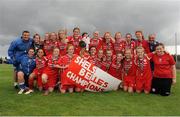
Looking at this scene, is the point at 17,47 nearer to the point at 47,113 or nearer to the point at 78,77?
the point at 78,77

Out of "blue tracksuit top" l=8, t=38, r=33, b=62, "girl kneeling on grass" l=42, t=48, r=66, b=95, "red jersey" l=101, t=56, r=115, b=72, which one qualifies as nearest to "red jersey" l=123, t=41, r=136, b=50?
"red jersey" l=101, t=56, r=115, b=72

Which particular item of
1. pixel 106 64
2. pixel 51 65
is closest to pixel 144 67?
pixel 106 64

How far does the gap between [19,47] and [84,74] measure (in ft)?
8.15

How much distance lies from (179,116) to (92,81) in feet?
10.9

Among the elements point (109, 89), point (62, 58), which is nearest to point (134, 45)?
point (109, 89)

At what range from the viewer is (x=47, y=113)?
23.0 feet

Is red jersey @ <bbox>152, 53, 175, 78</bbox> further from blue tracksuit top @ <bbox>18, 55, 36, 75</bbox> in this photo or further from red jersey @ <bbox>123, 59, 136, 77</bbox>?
blue tracksuit top @ <bbox>18, 55, 36, 75</bbox>

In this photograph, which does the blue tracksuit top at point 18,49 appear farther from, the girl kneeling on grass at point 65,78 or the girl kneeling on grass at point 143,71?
the girl kneeling on grass at point 143,71

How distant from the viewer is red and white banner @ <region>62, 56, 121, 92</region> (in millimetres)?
9578

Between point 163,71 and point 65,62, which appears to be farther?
point 163,71

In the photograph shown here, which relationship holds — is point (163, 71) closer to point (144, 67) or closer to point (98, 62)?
point (144, 67)

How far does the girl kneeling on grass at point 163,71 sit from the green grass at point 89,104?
0.39 meters

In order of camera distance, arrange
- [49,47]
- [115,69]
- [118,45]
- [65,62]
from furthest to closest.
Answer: [118,45]
[49,47]
[115,69]
[65,62]

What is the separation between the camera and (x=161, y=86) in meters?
9.71
